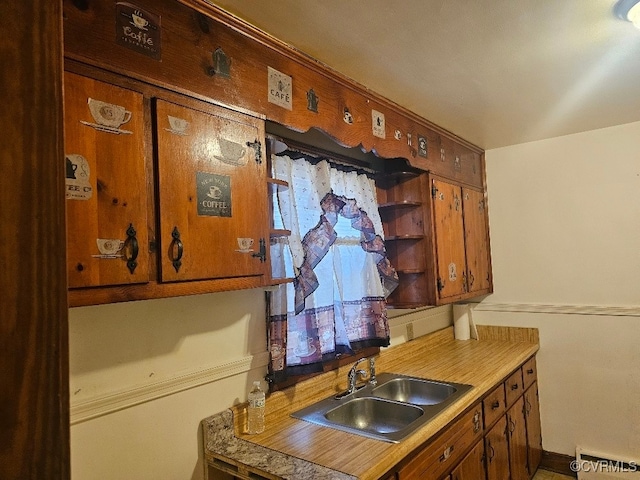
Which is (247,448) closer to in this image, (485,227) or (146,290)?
(146,290)

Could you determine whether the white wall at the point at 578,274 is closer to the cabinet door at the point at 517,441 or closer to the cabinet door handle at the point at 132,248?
→ the cabinet door at the point at 517,441

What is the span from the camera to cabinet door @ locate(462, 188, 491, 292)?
3.01 m

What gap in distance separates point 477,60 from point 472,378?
1610 millimetres

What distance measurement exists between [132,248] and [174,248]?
0.12 m

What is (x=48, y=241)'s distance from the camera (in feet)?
1.52

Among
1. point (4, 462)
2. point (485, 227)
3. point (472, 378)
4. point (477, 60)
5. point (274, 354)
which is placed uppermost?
point (477, 60)

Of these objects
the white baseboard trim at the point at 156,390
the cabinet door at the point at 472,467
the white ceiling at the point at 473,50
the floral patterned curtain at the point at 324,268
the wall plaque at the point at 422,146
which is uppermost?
the white ceiling at the point at 473,50

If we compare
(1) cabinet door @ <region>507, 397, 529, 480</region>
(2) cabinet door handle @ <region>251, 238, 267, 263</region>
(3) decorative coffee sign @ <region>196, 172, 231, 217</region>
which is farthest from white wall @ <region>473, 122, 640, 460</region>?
(3) decorative coffee sign @ <region>196, 172, 231, 217</region>

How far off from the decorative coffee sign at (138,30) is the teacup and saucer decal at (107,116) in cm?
18

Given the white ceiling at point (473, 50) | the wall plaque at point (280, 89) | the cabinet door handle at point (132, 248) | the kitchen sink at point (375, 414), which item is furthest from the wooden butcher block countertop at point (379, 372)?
the white ceiling at point (473, 50)

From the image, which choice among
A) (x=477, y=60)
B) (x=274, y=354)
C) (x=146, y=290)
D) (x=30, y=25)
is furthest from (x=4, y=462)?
(x=477, y=60)

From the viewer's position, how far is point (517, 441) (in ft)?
8.58

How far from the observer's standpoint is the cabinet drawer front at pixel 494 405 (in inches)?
86.5
